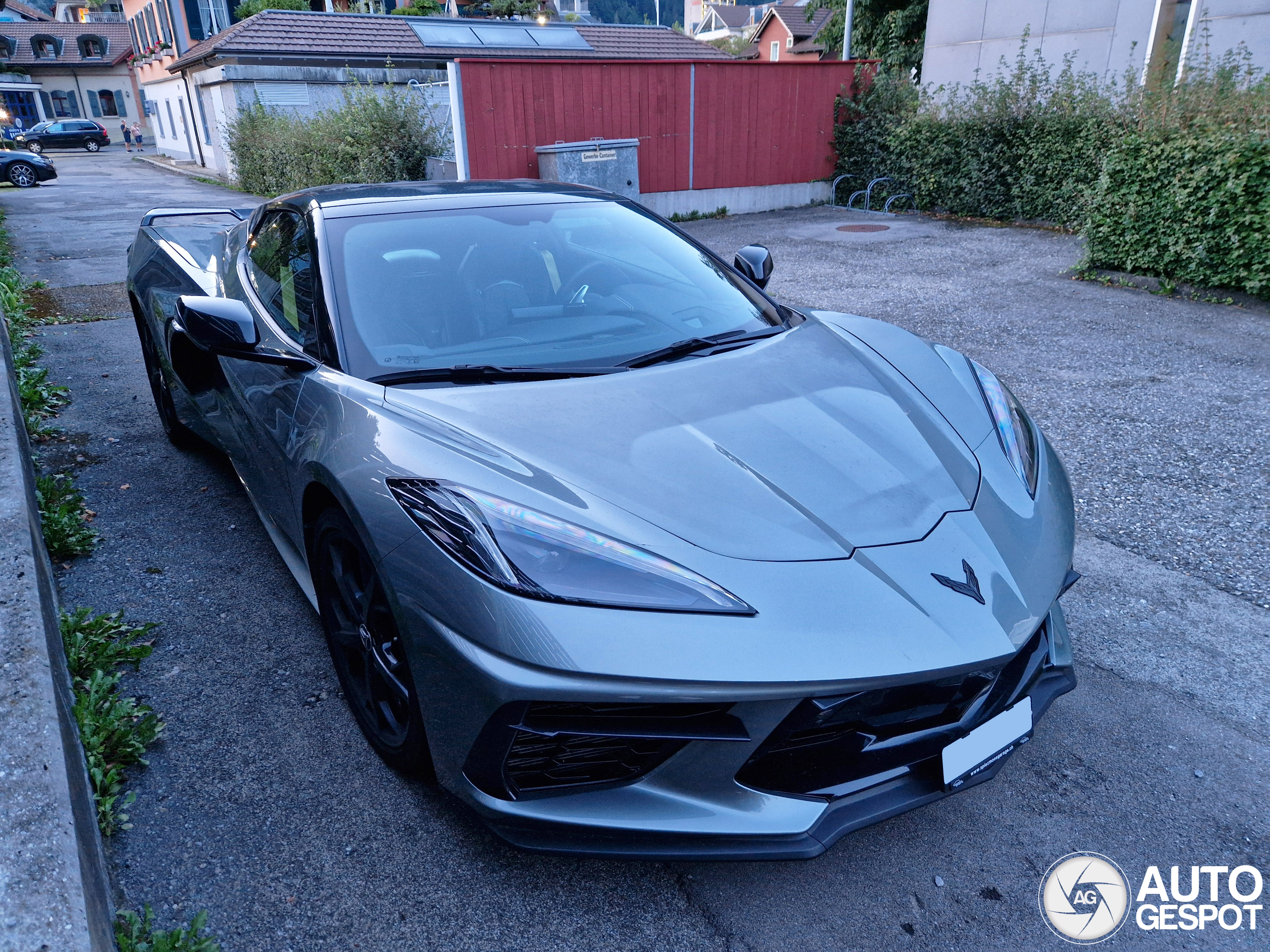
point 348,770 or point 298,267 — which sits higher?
point 298,267

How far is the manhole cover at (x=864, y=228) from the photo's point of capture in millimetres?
11461

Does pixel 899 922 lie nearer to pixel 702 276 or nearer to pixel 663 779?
pixel 663 779

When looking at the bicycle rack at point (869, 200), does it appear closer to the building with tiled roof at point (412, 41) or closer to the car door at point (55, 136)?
the building with tiled roof at point (412, 41)

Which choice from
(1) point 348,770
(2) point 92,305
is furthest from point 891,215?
(1) point 348,770

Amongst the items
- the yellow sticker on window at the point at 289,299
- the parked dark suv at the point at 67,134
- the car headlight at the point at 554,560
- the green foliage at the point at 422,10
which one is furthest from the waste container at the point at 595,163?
the parked dark suv at the point at 67,134

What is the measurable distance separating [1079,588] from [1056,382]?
8.65ft

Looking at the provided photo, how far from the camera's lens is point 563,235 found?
3076mm

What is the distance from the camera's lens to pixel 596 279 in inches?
116

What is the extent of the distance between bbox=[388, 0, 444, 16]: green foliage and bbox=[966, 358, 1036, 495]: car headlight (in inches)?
1082

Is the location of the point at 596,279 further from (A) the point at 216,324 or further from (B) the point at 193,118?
(B) the point at 193,118

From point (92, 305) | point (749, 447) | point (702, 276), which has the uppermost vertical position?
point (702, 276)

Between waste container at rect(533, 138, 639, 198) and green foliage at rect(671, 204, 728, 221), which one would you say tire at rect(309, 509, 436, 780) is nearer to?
waste container at rect(533, 138, 639, 198)

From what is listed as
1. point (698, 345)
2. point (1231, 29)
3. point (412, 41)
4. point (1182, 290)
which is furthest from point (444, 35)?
point (698, 345)

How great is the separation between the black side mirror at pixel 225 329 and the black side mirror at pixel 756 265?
1.84 metres
